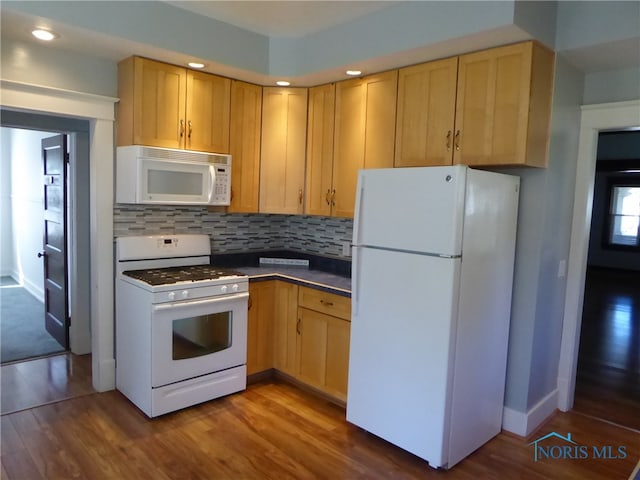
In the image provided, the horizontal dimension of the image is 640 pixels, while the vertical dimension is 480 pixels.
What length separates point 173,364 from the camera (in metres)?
2.94

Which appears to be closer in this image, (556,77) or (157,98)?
(556,77)

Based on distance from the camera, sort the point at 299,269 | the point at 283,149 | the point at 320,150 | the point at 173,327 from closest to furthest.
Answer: the point at 173,327
the point at 320,150
the point at 283,149
the point at 299,269

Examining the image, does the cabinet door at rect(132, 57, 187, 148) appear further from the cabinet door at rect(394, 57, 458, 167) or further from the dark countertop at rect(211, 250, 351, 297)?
the cabinet door at rect(394, 57, 458, 167)

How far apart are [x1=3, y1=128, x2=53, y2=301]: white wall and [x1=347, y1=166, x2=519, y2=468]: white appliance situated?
14.9 feet

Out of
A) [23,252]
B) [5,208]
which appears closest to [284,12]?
[23,252]

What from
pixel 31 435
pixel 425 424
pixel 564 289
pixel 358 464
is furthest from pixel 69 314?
pixel 564 289

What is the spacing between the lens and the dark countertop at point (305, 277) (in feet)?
10.2

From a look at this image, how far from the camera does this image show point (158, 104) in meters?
3.08

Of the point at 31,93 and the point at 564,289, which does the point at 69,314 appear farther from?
the point at 564,289

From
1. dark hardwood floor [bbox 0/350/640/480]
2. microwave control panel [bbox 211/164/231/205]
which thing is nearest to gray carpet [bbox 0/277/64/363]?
dark hardwood floor [bbox 0/350/640/480]

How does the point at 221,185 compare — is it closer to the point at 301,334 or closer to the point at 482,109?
the point at 301,334

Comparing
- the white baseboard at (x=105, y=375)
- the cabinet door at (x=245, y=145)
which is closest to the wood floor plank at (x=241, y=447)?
the white baseboard at (x=105, y=375)

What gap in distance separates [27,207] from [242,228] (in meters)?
4.03

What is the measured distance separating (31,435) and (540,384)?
10.3ft
